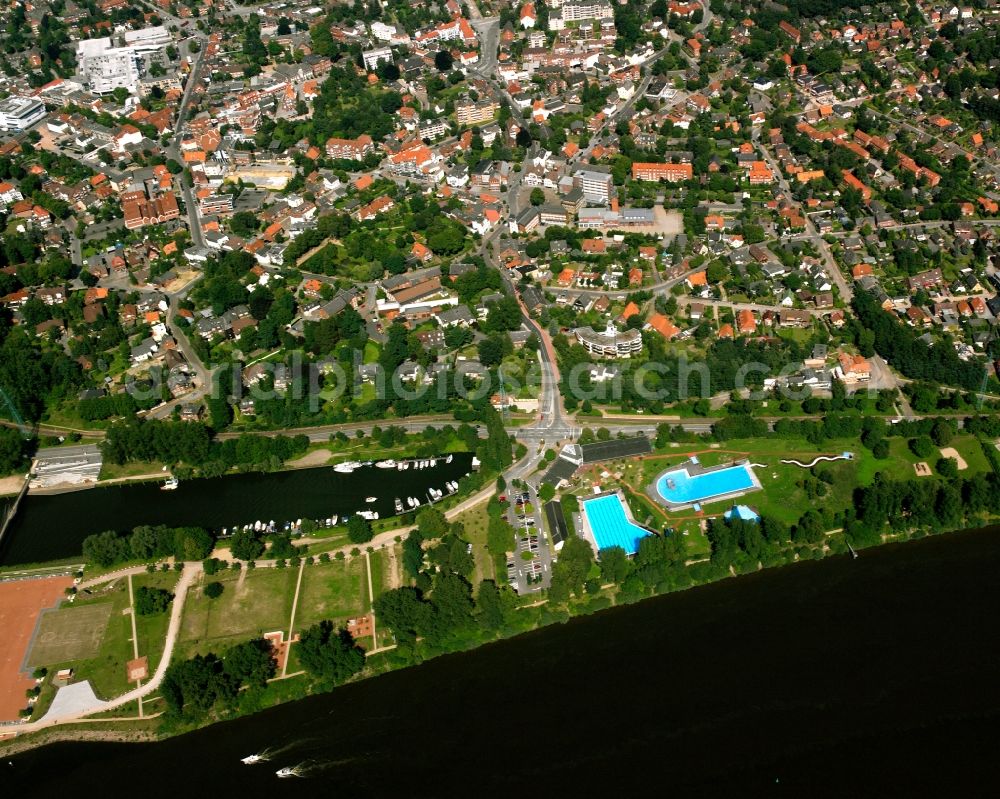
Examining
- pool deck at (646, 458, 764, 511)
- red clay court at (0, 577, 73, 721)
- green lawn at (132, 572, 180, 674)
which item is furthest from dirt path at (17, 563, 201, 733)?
pool deck at (646, 458, 764, 511)

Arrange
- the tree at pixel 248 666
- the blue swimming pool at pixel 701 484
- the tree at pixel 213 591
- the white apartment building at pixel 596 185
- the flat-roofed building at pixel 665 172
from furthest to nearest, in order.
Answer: the flat-roofed building at pixel 665 172 → the white apartment building at pixel 596 185 → the blue swimming pool at pixel 701 484 → the tree at pixel 213 591 → the tree at pixel 248 666

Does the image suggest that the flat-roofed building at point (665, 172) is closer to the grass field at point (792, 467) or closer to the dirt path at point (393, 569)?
the grass field at point (792, 467)

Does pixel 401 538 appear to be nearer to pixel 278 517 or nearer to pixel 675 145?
pixel 278 517

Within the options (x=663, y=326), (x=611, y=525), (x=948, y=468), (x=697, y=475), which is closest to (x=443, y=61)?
(x=663, y=326)

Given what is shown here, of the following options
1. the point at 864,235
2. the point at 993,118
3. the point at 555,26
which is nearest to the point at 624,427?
the point at 864,235

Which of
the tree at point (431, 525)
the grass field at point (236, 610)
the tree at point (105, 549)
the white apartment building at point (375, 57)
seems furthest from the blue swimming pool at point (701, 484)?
the white apartment building at point (375, 57)

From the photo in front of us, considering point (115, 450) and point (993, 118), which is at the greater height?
point (993, 118)

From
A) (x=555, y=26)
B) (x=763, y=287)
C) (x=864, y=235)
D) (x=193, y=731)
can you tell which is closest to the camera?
(x=193, y=731)
